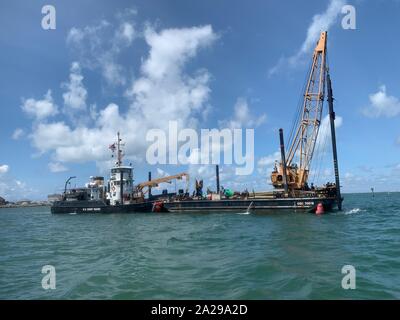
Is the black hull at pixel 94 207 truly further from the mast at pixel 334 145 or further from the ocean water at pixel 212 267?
the ocean water at pixel 212 267

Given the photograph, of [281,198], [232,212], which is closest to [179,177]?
[232,212]

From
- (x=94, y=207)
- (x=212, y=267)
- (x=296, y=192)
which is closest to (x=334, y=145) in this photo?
(x=296, y=192)

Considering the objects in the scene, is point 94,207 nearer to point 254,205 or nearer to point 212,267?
point 254,205

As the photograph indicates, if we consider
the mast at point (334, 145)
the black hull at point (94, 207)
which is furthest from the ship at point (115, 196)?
the mast at point (334, 145)

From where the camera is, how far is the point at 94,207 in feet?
223

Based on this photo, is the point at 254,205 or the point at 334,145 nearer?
→ the point at 334,145

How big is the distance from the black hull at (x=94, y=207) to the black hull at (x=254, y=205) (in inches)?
231

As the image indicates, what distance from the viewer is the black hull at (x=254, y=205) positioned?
49.1 m

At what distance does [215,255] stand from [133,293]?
286 inches

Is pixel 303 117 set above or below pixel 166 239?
above

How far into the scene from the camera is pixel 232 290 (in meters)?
12.4

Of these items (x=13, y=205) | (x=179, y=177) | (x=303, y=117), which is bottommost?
(x=13, y=205)

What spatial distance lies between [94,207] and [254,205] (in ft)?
105
